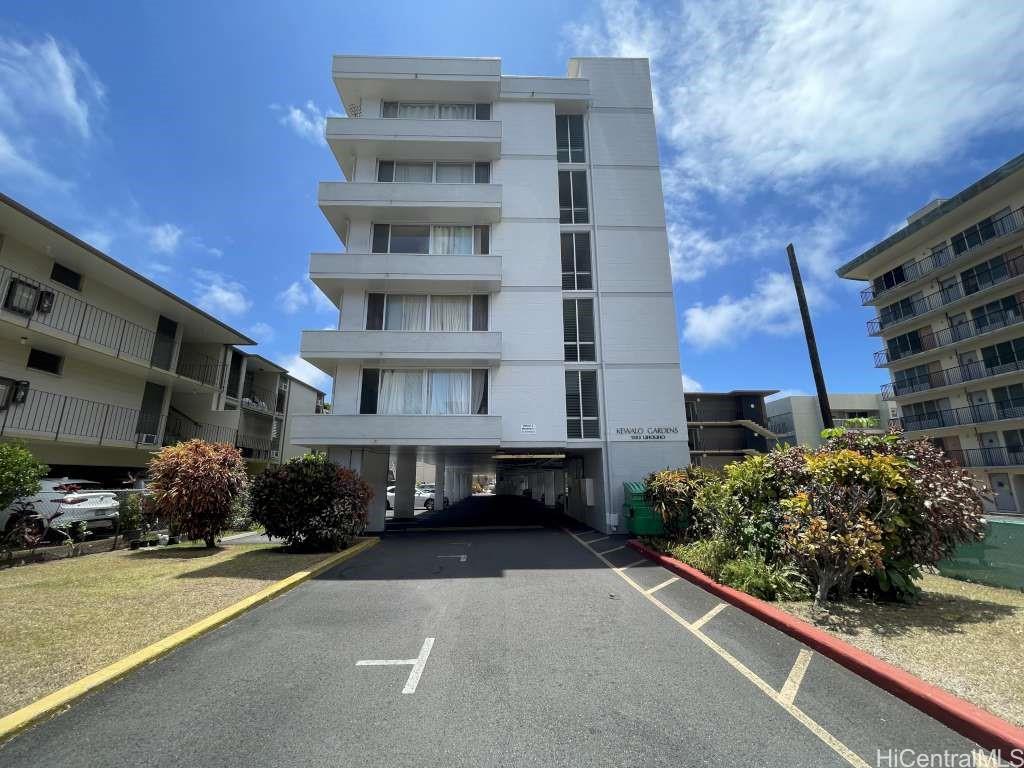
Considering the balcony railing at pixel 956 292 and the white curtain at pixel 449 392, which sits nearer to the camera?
the white curtain at pixel 449 392

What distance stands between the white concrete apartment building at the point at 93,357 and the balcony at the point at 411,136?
9777mm

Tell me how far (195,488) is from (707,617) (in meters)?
11.9

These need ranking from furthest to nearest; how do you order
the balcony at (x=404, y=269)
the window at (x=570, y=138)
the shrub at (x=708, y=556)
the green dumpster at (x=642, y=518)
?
1. the window at (x=570, y=138)
2. the balcony at (x=404, y=269)
3. the green dumpster at (x=642, y=518)
4. the shrub at (x=708, y=556)

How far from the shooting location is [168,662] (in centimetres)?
464

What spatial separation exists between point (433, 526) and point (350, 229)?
522 inches

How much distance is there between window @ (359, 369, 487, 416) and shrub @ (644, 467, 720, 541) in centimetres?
699

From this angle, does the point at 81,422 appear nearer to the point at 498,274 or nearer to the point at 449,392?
the point at 449,392

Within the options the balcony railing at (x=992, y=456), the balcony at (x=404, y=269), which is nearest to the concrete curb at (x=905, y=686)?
the balcony at (x=404, y=269)

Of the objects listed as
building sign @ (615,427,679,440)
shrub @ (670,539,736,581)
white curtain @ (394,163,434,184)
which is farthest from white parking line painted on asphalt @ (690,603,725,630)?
white curtain @ (394,163,434,184)

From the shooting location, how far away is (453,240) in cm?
1856

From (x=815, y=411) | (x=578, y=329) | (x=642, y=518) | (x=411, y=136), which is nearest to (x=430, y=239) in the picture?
(x=411, y=136)

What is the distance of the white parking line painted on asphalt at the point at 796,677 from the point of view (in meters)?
4.01

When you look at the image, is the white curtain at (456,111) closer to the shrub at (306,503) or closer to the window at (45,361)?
the shrub at (306,503)

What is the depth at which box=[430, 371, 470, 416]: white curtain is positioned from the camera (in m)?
16.8
